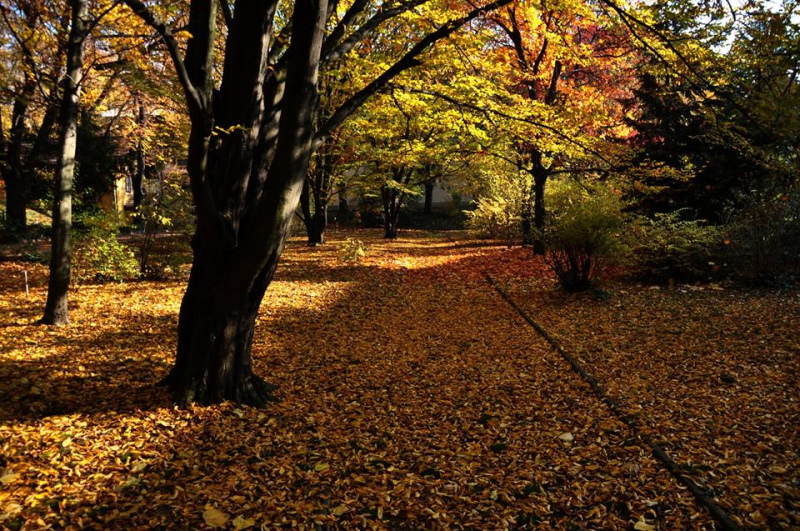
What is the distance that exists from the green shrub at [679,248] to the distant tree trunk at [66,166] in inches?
312

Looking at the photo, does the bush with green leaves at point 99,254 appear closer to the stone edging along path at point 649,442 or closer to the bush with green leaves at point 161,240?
the bush with green leaves at point 161,240

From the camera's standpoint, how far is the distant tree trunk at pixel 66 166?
5.28 metres

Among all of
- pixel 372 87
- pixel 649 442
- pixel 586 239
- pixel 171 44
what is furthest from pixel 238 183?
pixel 586 239

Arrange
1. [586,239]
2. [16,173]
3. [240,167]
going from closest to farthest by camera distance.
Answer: [240,167] < [586,239] < [16,173]

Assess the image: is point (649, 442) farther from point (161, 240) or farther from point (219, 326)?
point (161, 240)

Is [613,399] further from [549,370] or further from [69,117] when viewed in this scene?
[69,117]

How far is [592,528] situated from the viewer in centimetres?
253

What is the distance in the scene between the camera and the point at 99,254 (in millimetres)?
8289

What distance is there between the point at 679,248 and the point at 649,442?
551cm

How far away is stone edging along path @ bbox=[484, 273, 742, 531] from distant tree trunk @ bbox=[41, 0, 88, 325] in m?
5.84

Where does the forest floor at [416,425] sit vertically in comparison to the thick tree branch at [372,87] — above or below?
below

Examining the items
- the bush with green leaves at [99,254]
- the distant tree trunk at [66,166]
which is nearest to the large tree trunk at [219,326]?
the distant tree trunk at [66,166]

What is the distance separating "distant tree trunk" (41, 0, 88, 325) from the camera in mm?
5281

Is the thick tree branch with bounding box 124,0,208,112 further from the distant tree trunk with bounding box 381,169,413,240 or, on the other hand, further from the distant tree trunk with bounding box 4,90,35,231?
the distant tree trunk with bounding box 381,169,413,240
